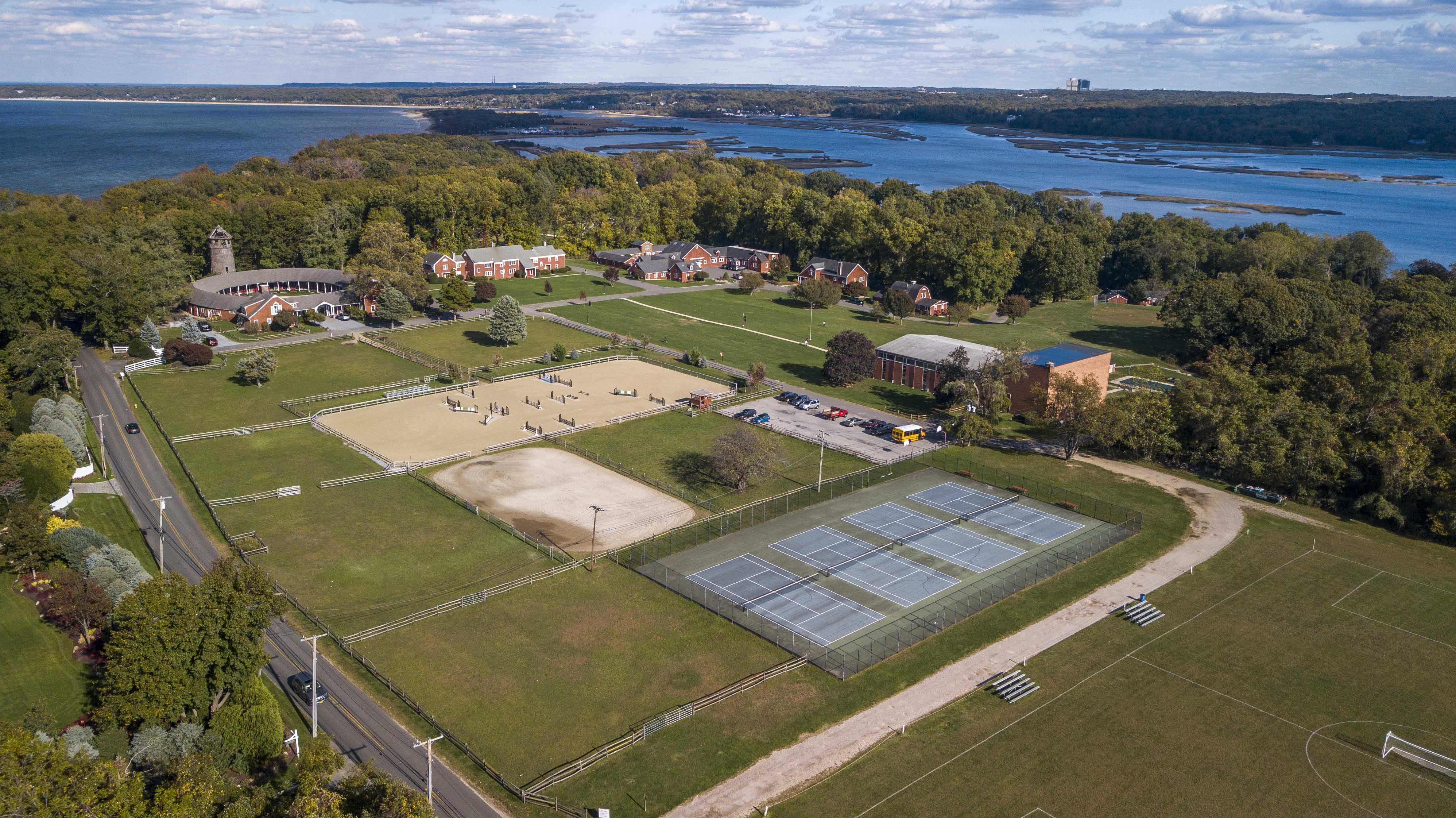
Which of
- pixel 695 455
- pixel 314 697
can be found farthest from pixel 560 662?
pixel 695 455

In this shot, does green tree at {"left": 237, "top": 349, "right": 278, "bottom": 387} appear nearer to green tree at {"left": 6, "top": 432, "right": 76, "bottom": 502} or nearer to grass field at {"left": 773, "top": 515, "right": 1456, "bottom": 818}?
green tree at {"left": 6, "top": 432, "right": 76, "bottom": 502}

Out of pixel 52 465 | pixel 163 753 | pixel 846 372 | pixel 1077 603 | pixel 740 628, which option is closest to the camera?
pixel 163 753

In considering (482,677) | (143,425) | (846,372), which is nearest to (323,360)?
(143,425)

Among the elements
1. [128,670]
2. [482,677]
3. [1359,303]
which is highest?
[1359,303]

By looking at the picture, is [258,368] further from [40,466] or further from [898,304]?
[898,304]

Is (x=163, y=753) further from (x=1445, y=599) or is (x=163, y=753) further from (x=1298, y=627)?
(x=1445, y=599)

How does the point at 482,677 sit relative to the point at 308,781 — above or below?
below
